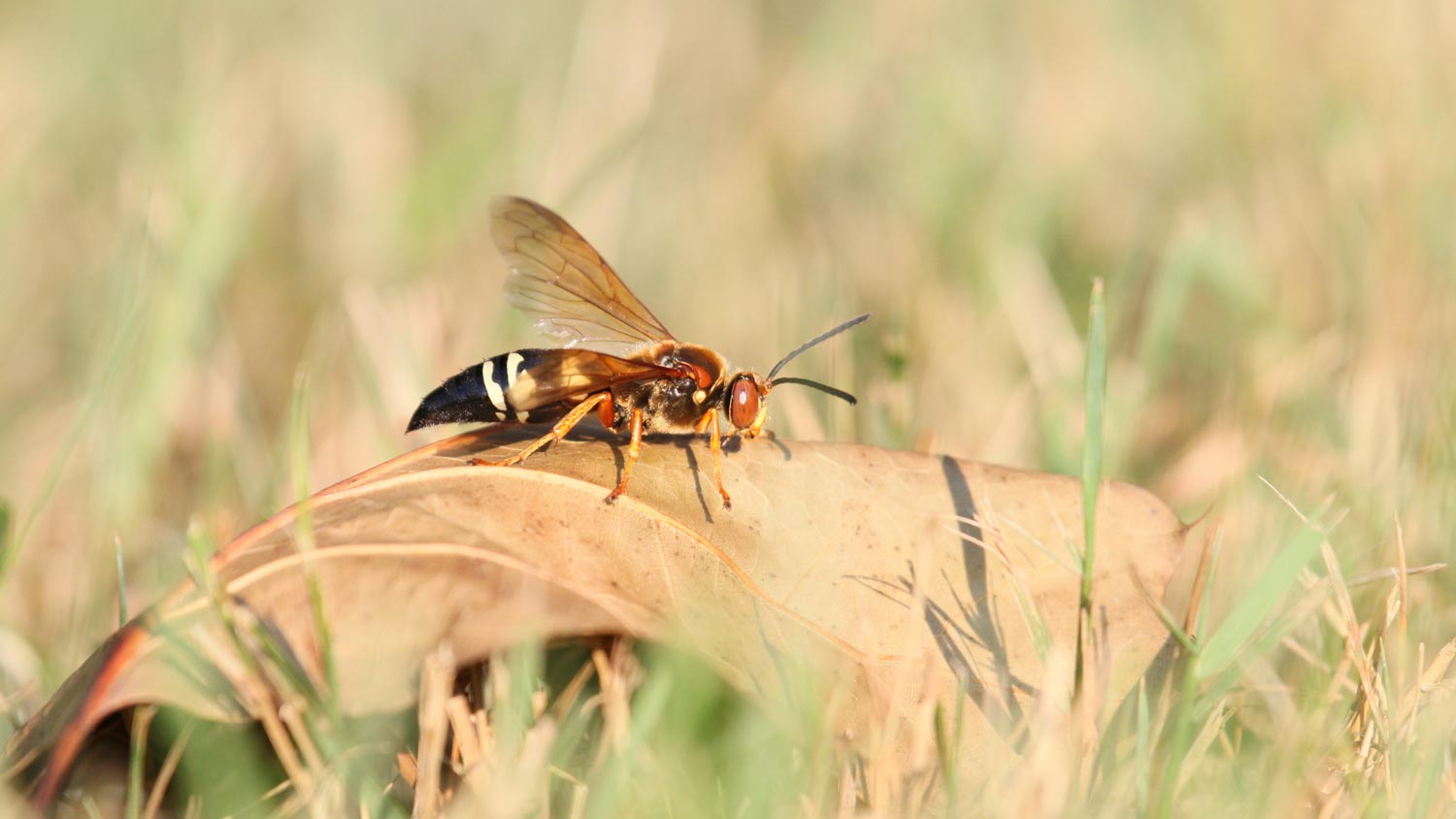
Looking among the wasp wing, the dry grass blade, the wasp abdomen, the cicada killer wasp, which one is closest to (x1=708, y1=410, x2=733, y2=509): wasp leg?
the cicada killer wasp

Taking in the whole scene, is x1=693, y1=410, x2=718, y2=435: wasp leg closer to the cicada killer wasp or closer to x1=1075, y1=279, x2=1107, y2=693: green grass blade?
the cicada killer wasp

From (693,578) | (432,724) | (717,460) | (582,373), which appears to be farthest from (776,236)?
(432,724)

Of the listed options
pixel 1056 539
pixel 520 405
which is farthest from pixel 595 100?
pixel 1056 539

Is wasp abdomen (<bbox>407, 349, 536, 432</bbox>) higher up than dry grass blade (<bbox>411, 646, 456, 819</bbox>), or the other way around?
wasp abdomen (<bbox>407, 349, 536, 432</bbox>)

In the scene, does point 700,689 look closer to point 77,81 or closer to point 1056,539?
point 1056,539

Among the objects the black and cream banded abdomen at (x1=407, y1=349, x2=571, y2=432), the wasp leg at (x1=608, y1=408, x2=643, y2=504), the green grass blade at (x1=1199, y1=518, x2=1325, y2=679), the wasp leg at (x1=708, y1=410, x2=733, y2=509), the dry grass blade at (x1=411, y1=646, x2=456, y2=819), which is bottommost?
the green grass blade at (x1=1199, y1=518, x2=1325, y2=679)

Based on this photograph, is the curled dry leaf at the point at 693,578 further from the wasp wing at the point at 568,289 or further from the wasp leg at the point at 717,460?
the wasp wing at the point at 568,289

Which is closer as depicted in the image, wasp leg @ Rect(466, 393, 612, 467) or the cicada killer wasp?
wasp leg @ Rect(466, 393, 612, 467)

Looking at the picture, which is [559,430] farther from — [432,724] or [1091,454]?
[1091,454]
